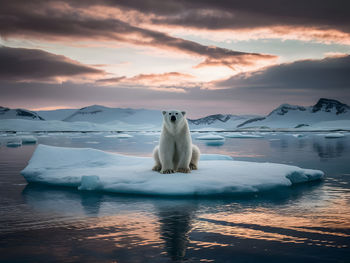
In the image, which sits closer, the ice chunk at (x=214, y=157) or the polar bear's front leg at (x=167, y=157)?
the polar bear's front leg at (x=167, y=157)

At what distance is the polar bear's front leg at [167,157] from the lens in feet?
24.1

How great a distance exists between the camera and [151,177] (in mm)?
7328

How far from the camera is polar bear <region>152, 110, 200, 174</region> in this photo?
727 cm

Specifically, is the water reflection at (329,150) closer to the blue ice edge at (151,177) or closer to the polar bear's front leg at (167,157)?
the blue ice edge at (151,177)

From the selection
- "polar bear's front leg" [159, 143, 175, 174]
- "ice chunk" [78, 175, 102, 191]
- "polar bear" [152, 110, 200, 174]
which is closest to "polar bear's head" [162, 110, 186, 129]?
"polar bear" [152, 110, 200, 174]

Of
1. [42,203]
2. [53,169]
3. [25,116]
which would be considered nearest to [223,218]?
[42,203]

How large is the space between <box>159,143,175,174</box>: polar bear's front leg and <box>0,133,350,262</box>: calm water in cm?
99

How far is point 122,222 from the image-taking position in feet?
16.7

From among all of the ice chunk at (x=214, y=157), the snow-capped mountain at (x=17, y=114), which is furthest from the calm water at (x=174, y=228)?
the snow-capped mountain at (x=17, y=114)

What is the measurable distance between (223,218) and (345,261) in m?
1.97

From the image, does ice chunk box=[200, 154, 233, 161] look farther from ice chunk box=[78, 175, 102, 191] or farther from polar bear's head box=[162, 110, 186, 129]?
ice chunk box=[78, 175, 102, 191]

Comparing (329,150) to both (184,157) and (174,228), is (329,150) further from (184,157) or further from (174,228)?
(174,228)

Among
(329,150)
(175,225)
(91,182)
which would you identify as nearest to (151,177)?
(91,182)

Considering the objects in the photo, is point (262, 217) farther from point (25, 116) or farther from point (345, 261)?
point (25, 116)
